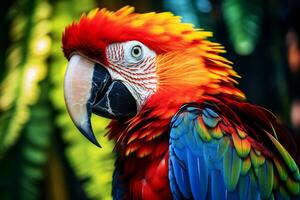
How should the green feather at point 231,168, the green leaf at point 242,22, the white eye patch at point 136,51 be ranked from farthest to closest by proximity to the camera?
1. the green leaf at point 242,22
2. the white eye patch at point 136,51
3. the green feather at point 231,168

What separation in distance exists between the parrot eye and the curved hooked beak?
58 millimetres

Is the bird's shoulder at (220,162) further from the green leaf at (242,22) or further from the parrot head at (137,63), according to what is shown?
the green leaf at (242,22)

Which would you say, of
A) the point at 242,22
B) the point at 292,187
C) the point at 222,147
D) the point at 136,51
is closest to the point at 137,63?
the point at 136,51

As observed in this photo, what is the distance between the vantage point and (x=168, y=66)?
1.43m

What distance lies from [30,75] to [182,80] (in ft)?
2.34

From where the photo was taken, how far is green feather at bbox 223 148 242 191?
4.35ft

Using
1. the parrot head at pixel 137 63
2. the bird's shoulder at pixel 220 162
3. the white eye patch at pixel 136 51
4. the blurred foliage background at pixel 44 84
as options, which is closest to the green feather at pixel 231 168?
the bird's shoulder at pixel 220 162

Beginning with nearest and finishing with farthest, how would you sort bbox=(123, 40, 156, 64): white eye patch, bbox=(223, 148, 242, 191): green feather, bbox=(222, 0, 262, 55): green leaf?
bbox=(223, 148, 242, 191): green feather
bbox=(123, 40, 156, 64): white eye patch
bbox=(222, 0, 262, 55): green leaf

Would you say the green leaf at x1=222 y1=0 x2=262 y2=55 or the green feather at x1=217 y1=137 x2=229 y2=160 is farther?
the green leaf at x1=222 y1=0 x2=262 y2=55

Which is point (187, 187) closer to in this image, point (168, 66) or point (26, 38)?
point (168, 66)

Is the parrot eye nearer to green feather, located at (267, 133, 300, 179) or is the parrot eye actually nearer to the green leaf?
green feather, located at (267, 133, 300, 179)

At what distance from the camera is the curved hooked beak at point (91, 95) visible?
1.38 metres

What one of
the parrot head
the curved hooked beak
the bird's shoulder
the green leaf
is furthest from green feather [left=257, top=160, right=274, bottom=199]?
the green leaf

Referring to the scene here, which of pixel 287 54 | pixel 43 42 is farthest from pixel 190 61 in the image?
pixel 287 54
